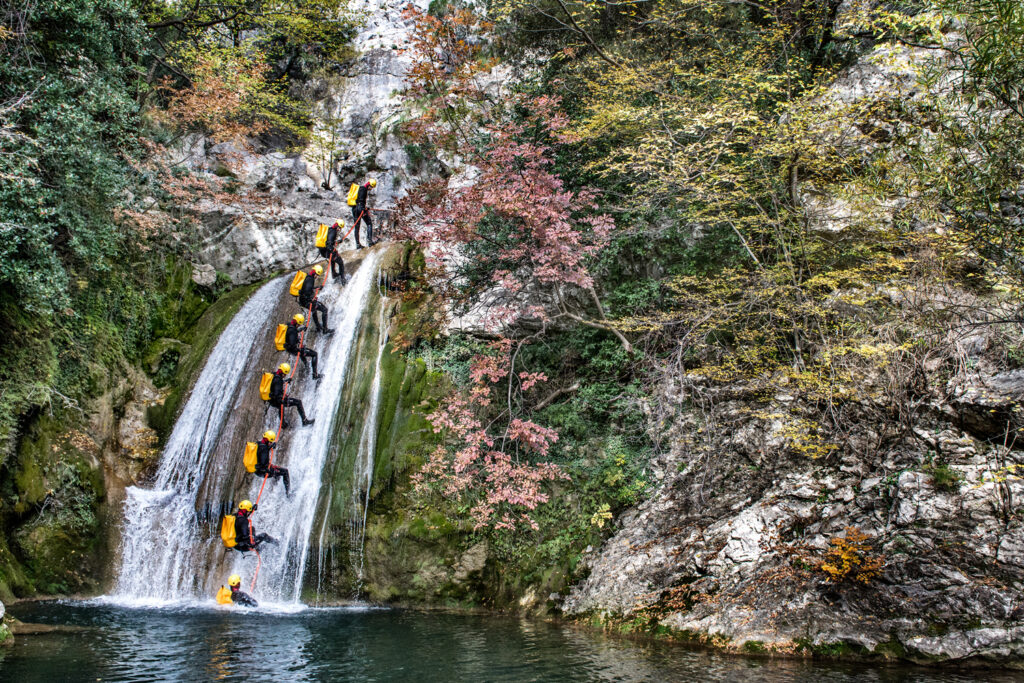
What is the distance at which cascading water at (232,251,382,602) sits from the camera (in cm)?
965

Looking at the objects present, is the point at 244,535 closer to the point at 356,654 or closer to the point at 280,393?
the point at 280,393

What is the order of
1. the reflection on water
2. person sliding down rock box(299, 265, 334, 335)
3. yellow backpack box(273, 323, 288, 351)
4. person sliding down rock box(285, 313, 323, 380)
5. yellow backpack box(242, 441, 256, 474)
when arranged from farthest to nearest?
person sliding down rock box(299, 265, 334, 335) → person sliding down rock box(285, 313, 323, 380) → yellow backpack box(273, 323, 288, 351) → yellow backpack box(242, 441, 256, 474) → the reflection on water

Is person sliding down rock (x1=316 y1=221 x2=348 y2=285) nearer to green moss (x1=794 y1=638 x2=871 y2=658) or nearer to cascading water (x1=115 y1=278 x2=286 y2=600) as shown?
cascading water (x1=115 y1=278 x2=286 y2=600)

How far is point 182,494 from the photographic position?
10727 millimetres

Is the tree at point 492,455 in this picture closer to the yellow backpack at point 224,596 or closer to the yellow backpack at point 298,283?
the yellow backpack at point 224,596

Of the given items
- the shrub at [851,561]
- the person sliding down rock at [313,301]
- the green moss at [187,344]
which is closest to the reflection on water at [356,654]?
the shrub at [851,561]

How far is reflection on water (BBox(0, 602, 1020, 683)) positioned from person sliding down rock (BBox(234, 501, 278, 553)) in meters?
1.05

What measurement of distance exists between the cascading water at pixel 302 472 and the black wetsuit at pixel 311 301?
15.8 inches

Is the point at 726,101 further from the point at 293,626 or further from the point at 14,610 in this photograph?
the point at 14,610

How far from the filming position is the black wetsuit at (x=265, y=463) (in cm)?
998

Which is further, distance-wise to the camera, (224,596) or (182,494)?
(182,494)

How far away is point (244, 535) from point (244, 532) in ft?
0.16

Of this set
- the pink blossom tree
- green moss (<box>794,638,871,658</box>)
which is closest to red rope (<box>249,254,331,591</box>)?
the pink blossom tree

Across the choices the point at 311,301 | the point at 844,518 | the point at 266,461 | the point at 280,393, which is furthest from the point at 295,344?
the point at 844,518
